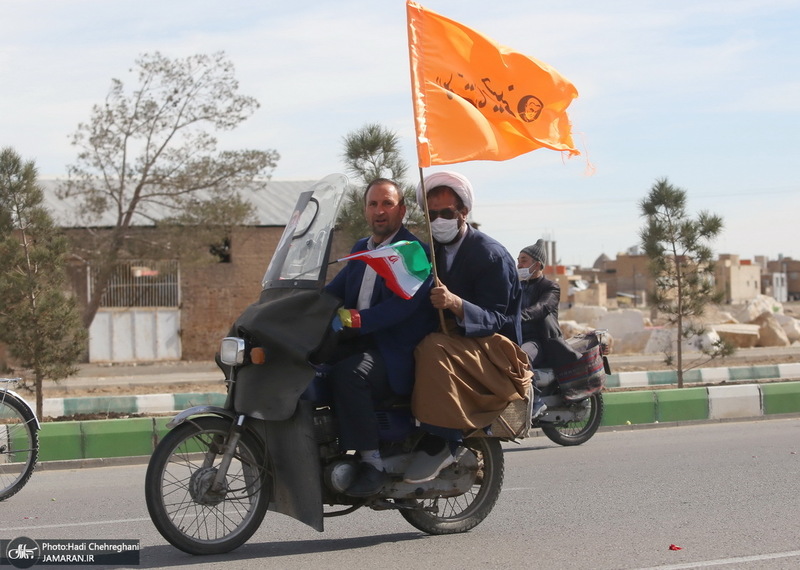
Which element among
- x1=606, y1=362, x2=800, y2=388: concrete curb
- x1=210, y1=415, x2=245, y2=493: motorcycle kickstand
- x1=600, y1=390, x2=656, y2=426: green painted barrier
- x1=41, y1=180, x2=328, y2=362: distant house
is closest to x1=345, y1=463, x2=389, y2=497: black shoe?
x1=210, y1=415, x2=245, y2=493: motorcycle kickstand

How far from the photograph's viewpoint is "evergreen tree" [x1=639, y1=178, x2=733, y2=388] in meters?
17.6

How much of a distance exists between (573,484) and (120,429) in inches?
187

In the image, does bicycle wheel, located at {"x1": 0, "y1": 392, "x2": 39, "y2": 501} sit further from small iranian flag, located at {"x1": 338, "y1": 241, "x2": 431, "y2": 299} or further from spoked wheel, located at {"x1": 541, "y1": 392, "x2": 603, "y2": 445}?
spoked wheel, located at {"x1": 541, "y1": 392, "x2": 603, "y2": 445}

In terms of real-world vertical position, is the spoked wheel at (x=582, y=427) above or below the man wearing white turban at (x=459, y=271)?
below

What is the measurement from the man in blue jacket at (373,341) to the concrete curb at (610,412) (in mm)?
5499

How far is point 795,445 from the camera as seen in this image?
10680 mm

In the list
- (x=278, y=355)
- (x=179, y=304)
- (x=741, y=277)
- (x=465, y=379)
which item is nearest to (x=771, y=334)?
(x=179, y=304)

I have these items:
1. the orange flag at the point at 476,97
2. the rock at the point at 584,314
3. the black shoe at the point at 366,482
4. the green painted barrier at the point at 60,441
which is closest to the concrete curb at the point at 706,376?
the green painted barrier at the point at 60,441

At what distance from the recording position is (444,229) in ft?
19.7

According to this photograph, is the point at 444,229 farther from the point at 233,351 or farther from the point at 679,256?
the point at 679,256

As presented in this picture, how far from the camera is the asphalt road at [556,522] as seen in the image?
5621mm

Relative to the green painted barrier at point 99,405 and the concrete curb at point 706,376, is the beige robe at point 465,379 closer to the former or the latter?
the green painted barrier at point 99,405

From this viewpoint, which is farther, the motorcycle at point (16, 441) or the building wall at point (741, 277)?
the building wall at point (741, 277)

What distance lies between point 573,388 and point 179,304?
21893 mm
